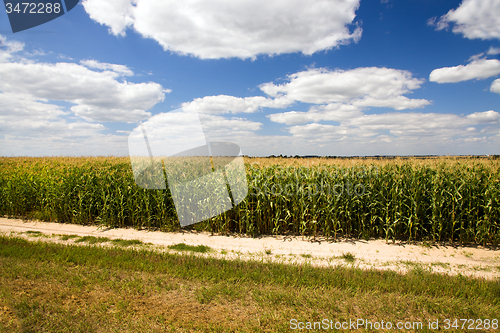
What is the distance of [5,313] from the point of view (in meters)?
3.77

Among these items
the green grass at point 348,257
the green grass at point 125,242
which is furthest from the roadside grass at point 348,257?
the green grass at point 125,242

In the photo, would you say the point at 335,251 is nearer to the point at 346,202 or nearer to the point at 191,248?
the point at 346,202

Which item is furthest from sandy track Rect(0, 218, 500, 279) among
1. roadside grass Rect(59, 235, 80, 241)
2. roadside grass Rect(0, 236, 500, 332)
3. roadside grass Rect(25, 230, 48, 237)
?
roadside grass Rect(0, 236, 500, 332)

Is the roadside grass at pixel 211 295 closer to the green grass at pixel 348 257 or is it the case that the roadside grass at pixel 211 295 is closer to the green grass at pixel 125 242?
the green grass at pixel 348 257

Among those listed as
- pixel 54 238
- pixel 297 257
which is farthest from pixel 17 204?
pixel 297 257

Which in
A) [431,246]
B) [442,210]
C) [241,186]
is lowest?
[431,246]

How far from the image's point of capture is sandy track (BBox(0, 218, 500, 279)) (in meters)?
6.11

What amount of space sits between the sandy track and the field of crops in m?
0.42

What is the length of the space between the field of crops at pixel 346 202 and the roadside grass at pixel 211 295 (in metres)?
2.93

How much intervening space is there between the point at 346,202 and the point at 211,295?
544cm

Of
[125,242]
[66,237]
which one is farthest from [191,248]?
[66,237]

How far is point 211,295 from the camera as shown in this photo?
13.6ft

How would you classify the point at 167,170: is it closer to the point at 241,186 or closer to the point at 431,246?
the point at 241,186

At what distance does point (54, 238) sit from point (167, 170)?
4207 millimetres
